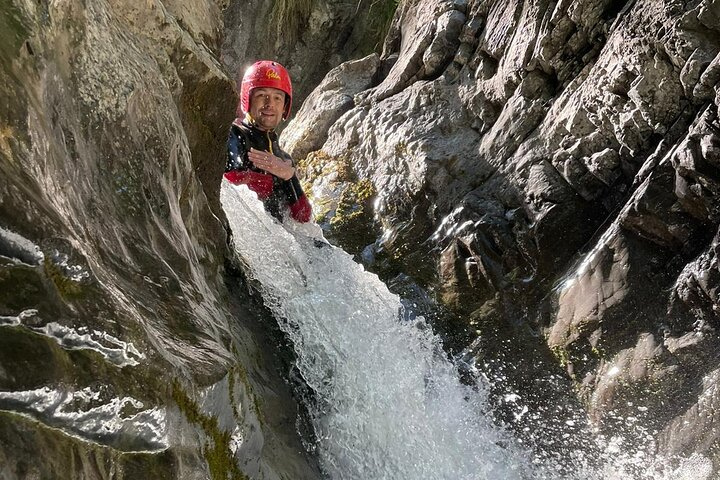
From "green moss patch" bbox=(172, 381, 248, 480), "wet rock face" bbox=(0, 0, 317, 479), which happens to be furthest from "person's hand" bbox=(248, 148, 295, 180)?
"green moss patch" bbox=(172, 381, 248, 480)

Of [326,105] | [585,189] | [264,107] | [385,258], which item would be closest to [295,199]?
[264,107]

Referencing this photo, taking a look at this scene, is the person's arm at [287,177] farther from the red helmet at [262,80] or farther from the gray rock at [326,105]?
the gray rock at [326,105]

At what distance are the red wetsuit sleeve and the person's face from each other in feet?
1.61

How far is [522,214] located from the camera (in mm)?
5090

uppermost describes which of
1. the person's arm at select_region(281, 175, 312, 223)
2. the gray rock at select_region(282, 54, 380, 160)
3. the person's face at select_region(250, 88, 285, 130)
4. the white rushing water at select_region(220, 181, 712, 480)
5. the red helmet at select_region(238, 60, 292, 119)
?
the gray rock at select_region(282, 54, 380, 160)

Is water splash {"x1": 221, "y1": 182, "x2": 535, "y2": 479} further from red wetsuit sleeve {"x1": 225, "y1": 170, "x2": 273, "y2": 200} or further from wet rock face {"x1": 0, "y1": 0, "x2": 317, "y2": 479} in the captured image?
wet rock face {"x1": 0, "y1": 0, "x2": 317, "y2": 479}

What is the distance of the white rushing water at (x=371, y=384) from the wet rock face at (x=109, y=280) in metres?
0.59

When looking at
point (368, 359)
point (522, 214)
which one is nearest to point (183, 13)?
point (368, 359)

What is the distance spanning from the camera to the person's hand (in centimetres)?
497

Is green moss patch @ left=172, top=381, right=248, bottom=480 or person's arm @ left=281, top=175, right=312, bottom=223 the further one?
person's arm @ left=281, top=175, right=312, bottom=223

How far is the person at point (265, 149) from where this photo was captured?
506 centimetres

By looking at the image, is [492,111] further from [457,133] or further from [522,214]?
[522,214]

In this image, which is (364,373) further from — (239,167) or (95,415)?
(95,415)

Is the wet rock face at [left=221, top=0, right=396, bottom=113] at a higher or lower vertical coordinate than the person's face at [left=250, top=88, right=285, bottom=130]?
higher
